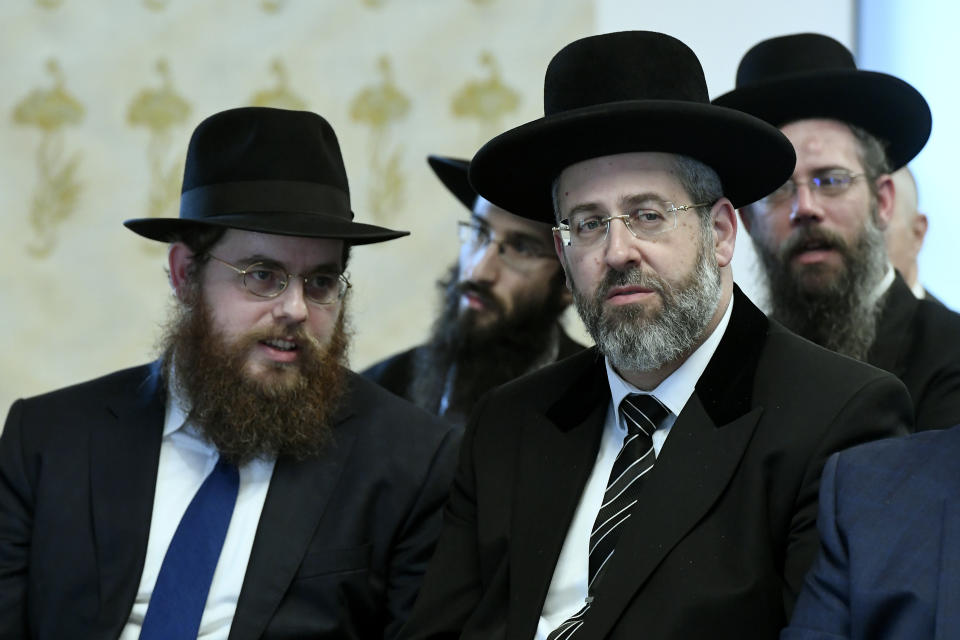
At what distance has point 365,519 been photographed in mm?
3162

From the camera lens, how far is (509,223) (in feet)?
14.0

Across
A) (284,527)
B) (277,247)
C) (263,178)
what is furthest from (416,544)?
(263,178)

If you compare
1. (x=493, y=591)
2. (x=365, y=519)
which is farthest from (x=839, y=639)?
(x=365, y=519)

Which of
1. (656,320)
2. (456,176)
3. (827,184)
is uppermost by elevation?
(456,176)

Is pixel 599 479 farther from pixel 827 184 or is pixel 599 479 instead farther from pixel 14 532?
pixel 14 532

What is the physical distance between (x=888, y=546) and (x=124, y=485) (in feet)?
6.46

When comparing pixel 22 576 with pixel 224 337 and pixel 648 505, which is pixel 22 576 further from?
pixel 648 505

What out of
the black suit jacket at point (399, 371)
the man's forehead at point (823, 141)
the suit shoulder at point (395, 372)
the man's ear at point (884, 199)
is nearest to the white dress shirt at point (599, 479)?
the man's forehead at point (823, 141)

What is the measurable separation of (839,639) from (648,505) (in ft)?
1.71

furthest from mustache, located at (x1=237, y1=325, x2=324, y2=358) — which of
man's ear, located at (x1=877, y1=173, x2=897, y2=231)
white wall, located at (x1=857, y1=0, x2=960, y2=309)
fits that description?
white wall, located at (x1=857, y1=0, x2=960, y2=309)

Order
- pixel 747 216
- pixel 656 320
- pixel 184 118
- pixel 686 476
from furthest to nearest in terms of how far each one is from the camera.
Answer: pixel 184 118 < pixel 747 216 < pixel 656 320 < pixel 686 476

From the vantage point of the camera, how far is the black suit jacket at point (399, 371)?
4.65 meters

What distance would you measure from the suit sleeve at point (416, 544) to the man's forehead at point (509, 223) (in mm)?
1206

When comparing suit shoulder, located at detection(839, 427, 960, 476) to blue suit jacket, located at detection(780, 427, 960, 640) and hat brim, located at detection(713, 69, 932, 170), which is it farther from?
hat brim, located at detection(713, 69, 932, 170)
